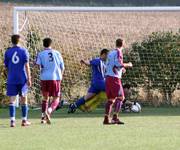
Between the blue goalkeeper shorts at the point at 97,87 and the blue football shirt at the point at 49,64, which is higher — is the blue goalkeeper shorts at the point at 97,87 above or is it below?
below

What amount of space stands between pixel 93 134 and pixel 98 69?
5250 millimetres

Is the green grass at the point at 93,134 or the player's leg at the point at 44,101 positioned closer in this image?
the green grass at the point at 93,134

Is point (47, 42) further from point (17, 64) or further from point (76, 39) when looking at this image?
point (76, 39)

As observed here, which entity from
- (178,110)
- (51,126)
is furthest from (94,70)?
(51,126)

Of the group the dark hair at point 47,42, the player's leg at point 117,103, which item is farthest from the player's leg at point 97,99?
the dark hair at point 47,42

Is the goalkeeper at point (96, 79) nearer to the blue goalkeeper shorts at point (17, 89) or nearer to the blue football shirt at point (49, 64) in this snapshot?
the blue football shirt at point (49, 64)

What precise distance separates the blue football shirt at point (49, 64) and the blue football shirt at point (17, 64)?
79cm

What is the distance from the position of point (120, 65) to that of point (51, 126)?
1828 mm

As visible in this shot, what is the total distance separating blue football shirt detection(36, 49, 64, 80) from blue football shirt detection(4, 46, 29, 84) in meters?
0.79

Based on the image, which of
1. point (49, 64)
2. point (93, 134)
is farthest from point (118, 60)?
point (93, 134)

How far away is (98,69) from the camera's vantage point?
1870 cm

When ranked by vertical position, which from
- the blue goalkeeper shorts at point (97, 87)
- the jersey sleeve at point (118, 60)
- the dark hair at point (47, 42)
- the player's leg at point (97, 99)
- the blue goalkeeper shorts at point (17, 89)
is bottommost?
the player's leg at point (97, 99)

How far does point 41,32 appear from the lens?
904 inches

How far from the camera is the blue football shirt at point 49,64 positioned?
16.3 m
